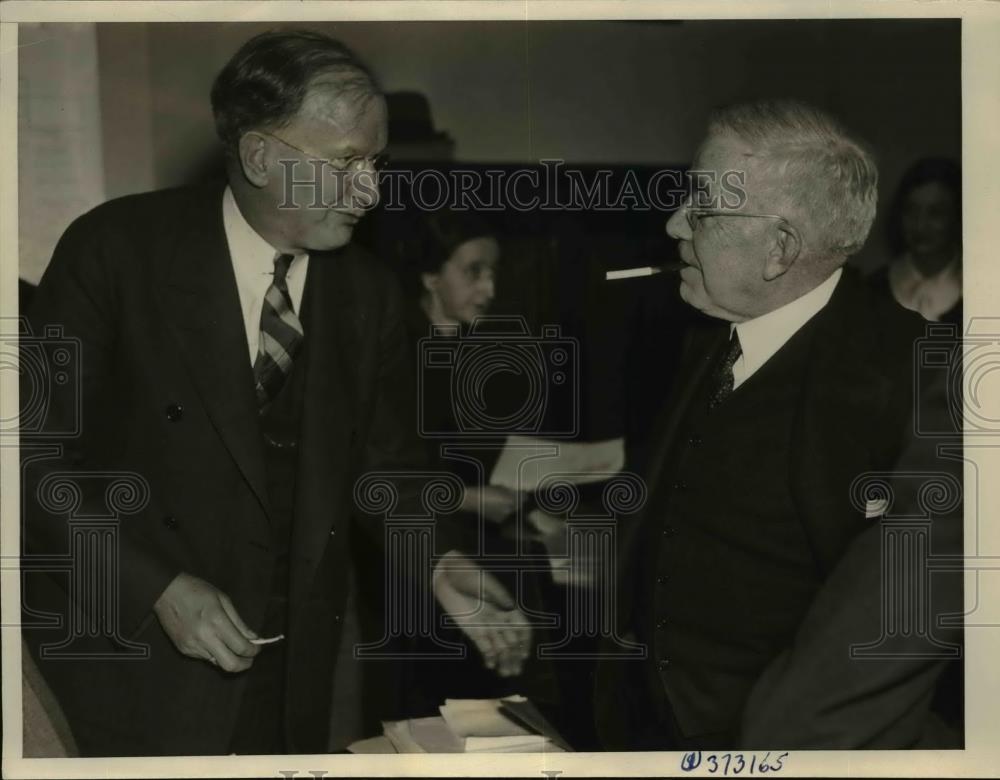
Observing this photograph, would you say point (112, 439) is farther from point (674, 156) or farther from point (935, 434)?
point (935, 434)

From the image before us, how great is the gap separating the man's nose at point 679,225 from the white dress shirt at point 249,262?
814 mm

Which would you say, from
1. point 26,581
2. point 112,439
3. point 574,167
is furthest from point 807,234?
point 26,581

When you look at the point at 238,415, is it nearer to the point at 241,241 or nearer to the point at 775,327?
the point at 241,241

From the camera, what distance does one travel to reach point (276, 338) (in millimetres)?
2639

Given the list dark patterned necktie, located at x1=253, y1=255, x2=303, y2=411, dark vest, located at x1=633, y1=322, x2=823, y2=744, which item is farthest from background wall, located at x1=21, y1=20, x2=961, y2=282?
dark vest, located at x1=633, y1=322, x2=823, y2=744

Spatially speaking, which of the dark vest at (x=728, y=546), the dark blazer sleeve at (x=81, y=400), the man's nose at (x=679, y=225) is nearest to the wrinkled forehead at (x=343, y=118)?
the dark blazer sleeve at (x=81, y=400)

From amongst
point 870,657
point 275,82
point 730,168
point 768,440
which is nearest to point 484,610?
point 768,440

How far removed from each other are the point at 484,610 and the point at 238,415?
0.65 meters

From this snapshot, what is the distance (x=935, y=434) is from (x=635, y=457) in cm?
63

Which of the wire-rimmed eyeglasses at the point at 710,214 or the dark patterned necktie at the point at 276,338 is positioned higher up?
the wire-rimmed eyeglasses at the point at 710,214

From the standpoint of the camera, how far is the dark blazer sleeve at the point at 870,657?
2643 millimetres

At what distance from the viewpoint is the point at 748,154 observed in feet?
8.52

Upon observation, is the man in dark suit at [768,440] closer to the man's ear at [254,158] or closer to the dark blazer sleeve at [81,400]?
the man's ear at [254,158]

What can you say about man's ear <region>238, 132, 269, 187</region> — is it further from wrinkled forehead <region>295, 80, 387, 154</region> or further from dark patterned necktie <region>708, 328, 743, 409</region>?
dark patterned necktie <region>708, 328, 743, 409</region>
